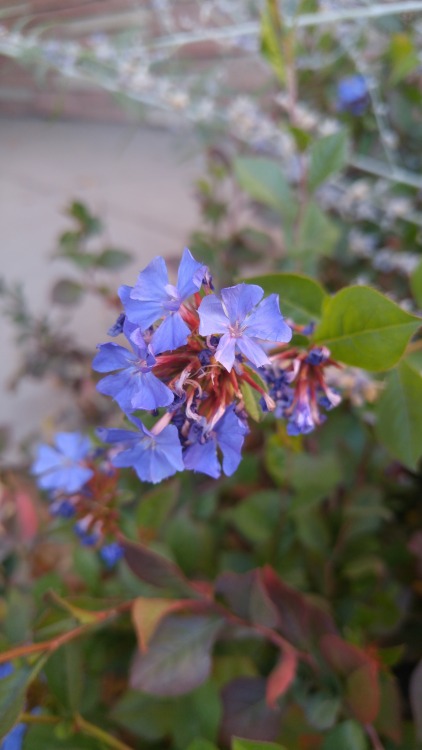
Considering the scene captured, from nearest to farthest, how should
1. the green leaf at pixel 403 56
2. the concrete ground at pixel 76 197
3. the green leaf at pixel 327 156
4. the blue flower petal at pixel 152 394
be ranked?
the blue flower petal at pixel 152 394, the green leaf at pixel 327 156, the green leaf at pixel 403 56, the concrete ground at pixel 76 197

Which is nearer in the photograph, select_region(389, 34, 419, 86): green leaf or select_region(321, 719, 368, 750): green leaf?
select_region(321, 719, 368, 750): green leaf

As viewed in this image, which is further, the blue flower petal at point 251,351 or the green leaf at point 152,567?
the green leaf at point 152,567

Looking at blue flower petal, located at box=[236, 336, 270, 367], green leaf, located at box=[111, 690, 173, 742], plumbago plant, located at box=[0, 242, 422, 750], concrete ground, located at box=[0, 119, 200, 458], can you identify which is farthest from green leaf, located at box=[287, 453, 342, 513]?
concrete ground, located at box=[0, 119, 200, 458]

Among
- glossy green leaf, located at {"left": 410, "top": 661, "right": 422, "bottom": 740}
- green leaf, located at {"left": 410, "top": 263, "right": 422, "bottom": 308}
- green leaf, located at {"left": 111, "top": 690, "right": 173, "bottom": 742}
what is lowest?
green leaf, located at {"left": 111, "top": 690, "right": 173, "bottom": 742}

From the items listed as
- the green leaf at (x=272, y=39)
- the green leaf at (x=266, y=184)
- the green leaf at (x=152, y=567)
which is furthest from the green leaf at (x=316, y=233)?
the green leaf at (x=152, y=567)

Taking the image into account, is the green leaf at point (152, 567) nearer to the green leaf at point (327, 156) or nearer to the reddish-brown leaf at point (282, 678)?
the reddish-brown leaf at point (282, 678)

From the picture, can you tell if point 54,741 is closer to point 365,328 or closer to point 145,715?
point 145,715

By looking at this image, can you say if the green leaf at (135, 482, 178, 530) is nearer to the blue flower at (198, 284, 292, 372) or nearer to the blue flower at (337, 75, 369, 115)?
the blue flower at (198, 284, 292, 372)
